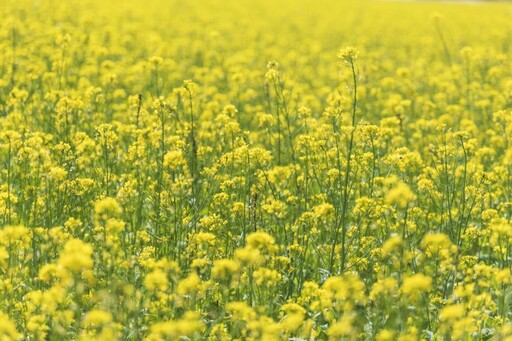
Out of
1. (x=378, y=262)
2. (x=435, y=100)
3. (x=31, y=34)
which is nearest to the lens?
(x=378, y=262)

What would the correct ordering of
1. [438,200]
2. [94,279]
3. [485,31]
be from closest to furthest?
1. [94,279]
2. [438,200]
3. [485,31]

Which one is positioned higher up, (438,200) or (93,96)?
(93,96)

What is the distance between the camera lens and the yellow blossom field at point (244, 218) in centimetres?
376

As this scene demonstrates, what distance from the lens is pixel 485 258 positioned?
559 cm

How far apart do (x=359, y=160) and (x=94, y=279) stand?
214cm

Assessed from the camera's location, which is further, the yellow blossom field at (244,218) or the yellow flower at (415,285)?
the yellow blossom field at (244,218)

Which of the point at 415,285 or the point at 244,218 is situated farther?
the point at 244,218

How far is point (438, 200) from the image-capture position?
5.84m

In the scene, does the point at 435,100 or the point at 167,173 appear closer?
the point at 167,173

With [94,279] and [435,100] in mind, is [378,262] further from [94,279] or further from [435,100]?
[435,100]

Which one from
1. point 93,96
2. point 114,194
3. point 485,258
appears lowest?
point 485,258

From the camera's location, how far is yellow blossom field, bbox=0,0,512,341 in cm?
376

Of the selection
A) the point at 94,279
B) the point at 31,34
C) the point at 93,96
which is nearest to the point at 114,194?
the point at 94,279

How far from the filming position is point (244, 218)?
477 cm
